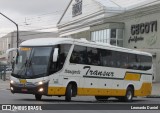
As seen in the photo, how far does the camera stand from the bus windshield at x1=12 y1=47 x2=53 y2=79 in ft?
72.9

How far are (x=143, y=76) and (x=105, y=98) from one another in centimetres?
324

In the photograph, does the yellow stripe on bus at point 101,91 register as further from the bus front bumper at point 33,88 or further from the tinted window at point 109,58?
the tinted window at point 109,58

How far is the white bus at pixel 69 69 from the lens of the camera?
22.2 metres

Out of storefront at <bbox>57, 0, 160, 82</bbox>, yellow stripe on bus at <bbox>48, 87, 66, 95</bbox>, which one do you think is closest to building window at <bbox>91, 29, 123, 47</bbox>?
storefront at <bbox>57, 0, 160, 82</bbox>

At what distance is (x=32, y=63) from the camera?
885 inches

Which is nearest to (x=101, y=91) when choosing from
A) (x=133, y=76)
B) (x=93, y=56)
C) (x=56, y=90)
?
(x=93, y=56)

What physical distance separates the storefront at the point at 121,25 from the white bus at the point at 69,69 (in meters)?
25.0

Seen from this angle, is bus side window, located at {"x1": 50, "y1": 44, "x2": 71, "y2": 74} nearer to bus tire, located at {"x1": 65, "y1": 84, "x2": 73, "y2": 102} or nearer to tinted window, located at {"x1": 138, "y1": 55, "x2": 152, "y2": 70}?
bus tire, located at {"x1": 65, "y1": 84, "x2": 73, "y2": 102}

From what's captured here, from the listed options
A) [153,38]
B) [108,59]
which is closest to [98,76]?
[108,59]

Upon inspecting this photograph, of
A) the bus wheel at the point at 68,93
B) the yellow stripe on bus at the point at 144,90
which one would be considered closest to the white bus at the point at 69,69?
the bus wheel at the point at 68,93

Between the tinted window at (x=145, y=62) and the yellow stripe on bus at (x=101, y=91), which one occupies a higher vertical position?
the tinted window at (x=145, y=62)

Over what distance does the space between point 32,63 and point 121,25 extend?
1457 inches

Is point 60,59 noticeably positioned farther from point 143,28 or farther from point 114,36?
point 114,36

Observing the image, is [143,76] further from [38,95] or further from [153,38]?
[153,38]
